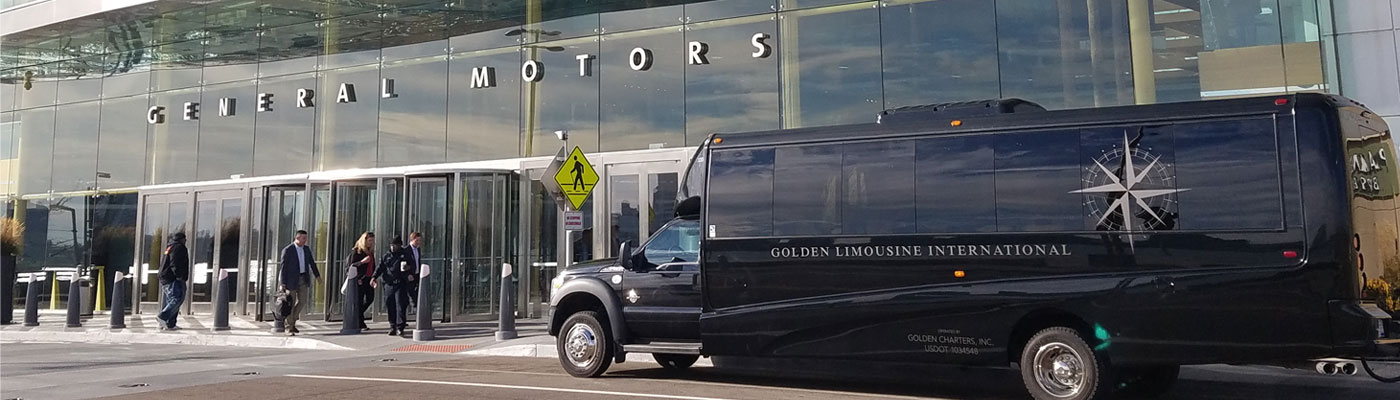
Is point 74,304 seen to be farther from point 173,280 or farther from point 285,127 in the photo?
point 285,127

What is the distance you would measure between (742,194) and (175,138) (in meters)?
19.9

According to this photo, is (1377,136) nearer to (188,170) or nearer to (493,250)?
(493,250)

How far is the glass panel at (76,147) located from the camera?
27.0 metres

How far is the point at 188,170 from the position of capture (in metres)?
25.0

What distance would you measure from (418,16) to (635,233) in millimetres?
6778

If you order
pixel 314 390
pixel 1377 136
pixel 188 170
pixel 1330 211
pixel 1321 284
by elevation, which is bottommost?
pixel 314 390

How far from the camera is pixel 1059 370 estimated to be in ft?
28.7

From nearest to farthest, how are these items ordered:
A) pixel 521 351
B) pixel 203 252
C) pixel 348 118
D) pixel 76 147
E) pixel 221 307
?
pixel 521 351, pixel 221 307, pixel 348 118, pixel 203 252, pixel 76 147

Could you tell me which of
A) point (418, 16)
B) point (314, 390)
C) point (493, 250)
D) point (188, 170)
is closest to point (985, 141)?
point (314, 390)

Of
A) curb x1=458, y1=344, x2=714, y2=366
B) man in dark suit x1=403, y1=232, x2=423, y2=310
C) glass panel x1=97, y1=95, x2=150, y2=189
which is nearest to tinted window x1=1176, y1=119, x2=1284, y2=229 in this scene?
curb x1=458, y1=344, x2=714, y2=366

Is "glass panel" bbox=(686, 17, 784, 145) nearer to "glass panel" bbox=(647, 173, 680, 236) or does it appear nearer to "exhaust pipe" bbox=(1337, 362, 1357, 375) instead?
"glass panel" bbox=(647, 173, 680, 236)

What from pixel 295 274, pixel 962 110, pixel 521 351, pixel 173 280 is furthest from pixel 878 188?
pixel 173 280

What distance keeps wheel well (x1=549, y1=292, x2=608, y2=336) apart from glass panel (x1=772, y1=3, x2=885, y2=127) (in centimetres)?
758

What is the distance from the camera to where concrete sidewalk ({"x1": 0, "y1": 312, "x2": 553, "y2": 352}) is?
15453 mm
